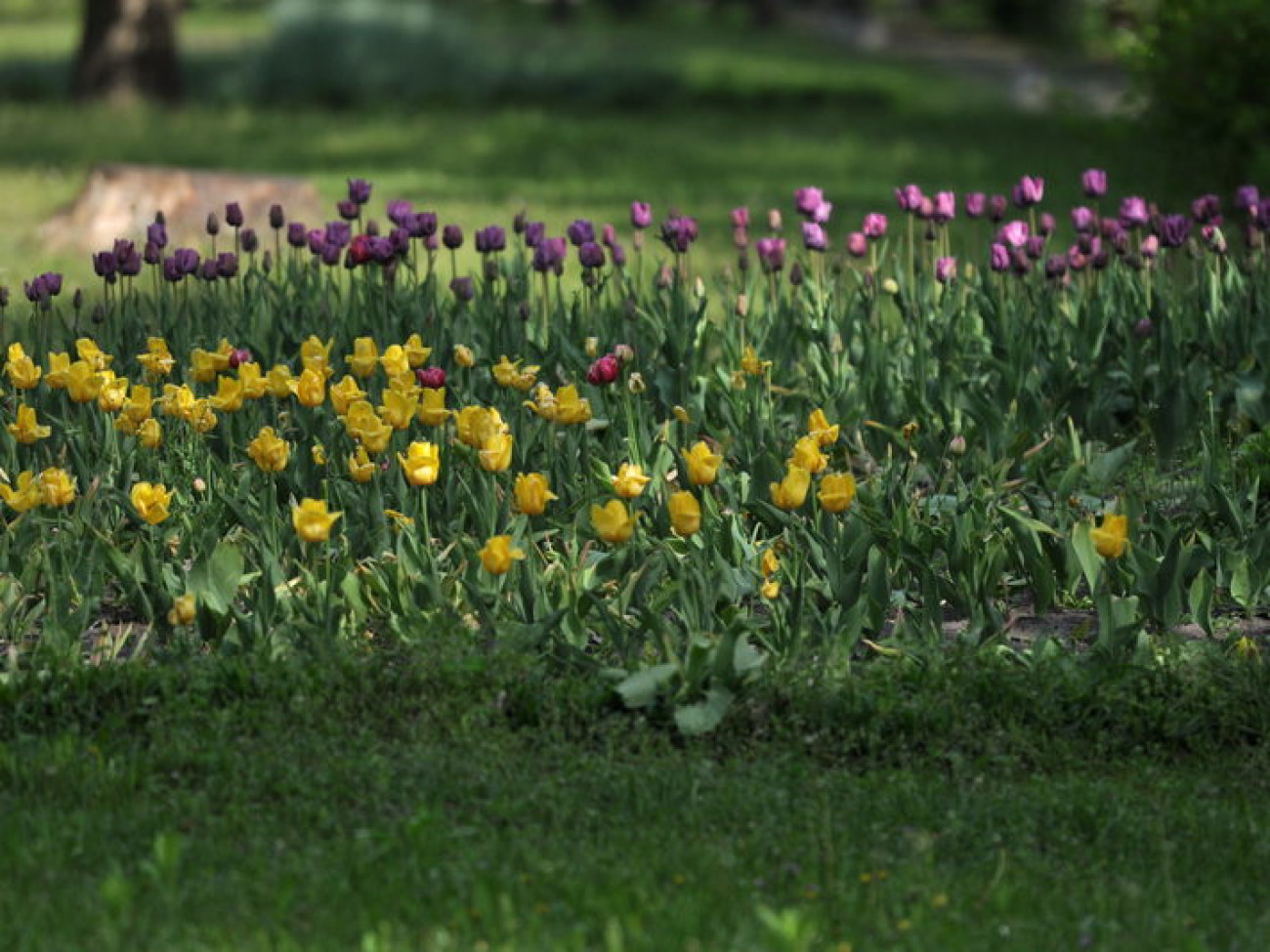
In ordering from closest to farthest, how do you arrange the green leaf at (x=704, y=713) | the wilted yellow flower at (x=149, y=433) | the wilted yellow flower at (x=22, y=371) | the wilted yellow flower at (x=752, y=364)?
the green leaf at (x=704, y=713)
the wilted yellow flower at (x=149, y=433)
the wilted yellow flower at (x=22, y=371)
the wilted yellow flower at (x=752, y=364)

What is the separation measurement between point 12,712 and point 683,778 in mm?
1563

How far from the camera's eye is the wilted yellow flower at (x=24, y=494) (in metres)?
5.35

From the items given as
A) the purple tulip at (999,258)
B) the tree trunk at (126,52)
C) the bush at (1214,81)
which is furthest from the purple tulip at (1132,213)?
the tree trunk at (126,52)

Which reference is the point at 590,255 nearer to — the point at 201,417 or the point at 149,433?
the point at 201,417

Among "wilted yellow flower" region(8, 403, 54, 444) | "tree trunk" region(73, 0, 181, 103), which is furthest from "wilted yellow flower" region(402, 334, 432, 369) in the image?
"tree trunk" region(73, 0, 181, 103)

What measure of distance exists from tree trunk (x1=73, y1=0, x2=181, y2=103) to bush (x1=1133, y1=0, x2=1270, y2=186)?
10839mm

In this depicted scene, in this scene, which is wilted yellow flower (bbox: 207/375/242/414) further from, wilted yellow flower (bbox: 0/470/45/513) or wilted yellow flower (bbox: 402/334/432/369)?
wilted yellow flower (bbox: 0/470/45/513)

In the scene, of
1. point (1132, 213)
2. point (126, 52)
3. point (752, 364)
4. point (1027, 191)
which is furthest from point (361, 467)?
point (126, 52)

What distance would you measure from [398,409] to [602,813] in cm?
152

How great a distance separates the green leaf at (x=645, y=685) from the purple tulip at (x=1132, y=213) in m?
3.04

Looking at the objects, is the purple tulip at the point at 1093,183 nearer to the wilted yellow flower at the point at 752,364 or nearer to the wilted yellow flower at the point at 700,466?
the wilted yellow flower at the point at 752,364

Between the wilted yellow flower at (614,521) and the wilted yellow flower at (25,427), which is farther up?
A: the wilted yellow flower at (614,521)

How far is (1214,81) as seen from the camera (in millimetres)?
12758

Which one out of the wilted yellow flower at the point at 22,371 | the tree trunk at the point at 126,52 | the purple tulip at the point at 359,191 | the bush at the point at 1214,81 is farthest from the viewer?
the tree trunk at the point at 126,52
